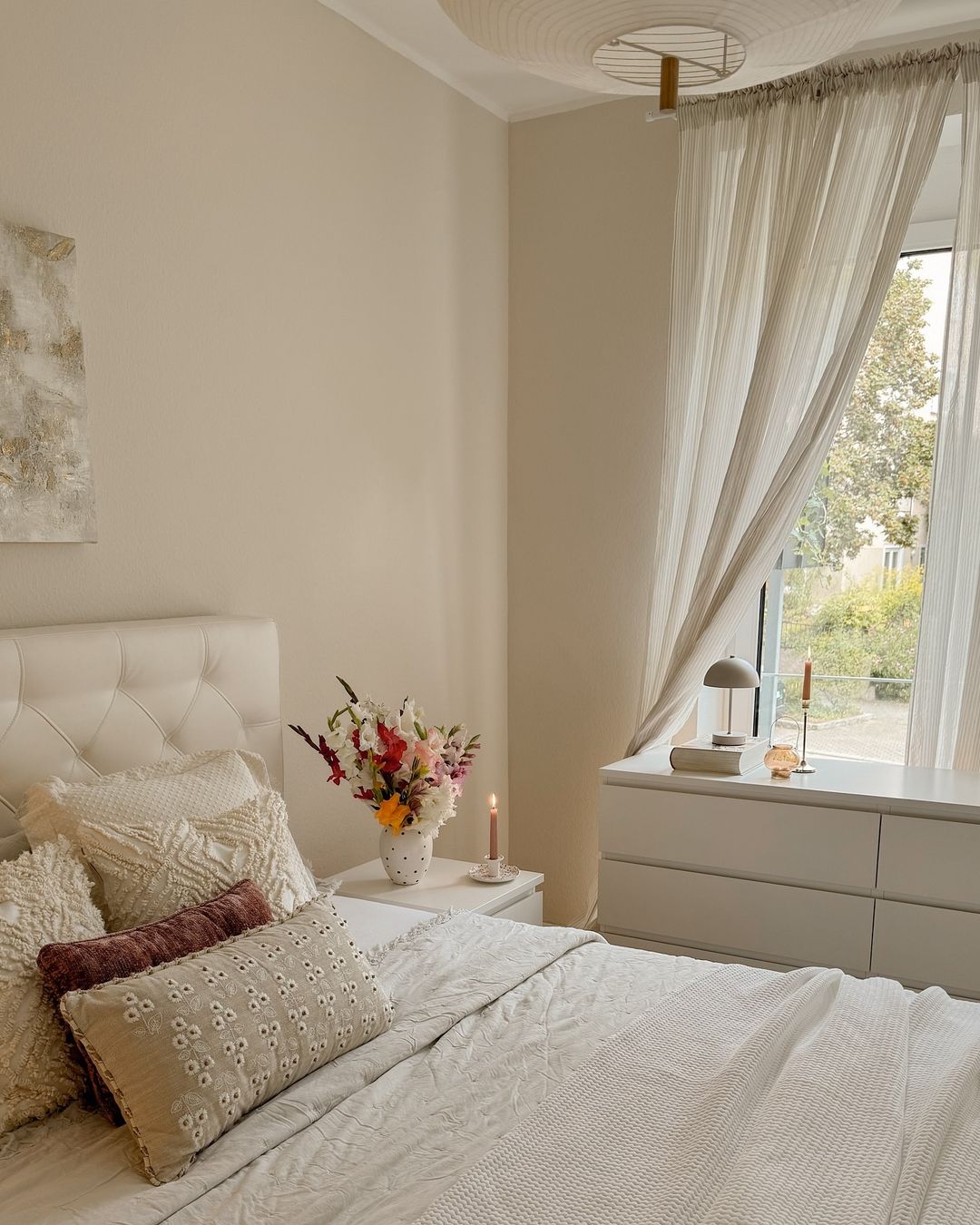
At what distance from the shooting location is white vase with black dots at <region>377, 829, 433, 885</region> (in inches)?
98.9

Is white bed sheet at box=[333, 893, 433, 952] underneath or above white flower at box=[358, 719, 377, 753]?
underneath

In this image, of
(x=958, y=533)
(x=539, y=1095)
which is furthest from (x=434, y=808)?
(x=958, y=533)

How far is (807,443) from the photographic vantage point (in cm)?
293

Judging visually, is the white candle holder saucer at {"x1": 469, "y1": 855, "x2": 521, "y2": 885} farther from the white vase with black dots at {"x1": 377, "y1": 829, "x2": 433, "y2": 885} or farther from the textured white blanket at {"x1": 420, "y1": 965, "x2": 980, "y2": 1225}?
the textured white blanket at {"x1": 420, "y1": 965, "x2": 980, "y2": 1225}

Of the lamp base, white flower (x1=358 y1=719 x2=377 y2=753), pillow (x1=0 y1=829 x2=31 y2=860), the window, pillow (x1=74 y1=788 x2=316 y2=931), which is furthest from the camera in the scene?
the window

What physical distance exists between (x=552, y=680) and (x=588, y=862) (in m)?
0.61

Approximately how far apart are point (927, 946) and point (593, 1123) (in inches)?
56.4

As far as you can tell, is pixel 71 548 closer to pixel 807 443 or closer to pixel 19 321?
pixel 19 321

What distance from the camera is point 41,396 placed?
2008 millimetres

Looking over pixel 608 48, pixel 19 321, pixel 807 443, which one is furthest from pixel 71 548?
pixel 807 443

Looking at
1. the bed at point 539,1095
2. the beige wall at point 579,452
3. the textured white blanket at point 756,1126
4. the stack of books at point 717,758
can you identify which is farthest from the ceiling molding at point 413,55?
the textured white blanket at point 756,1126

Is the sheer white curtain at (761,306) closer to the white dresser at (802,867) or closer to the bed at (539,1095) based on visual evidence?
the white dresser at (802,867)

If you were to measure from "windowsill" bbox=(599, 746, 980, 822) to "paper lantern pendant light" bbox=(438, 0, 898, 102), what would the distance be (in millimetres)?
1667

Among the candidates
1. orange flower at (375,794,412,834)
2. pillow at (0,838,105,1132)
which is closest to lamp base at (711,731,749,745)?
orange flower at (375,794,412,834)
